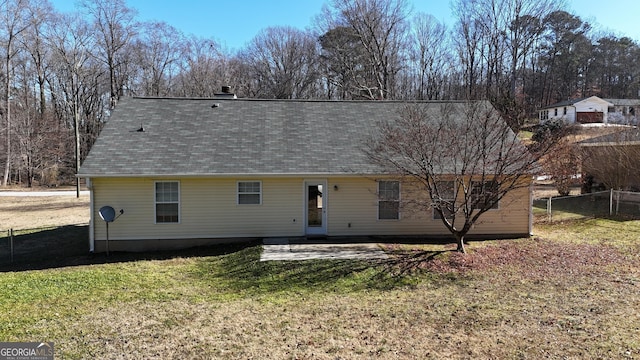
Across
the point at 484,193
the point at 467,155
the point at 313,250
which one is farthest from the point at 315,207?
the point at 484,193

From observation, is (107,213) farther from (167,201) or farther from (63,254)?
(63,254)

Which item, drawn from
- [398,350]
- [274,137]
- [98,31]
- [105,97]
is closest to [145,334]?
[398,350]

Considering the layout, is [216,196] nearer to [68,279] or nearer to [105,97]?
[68,279]

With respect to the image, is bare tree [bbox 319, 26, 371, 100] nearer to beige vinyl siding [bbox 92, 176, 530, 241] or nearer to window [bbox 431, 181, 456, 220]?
beige vinyl siding [bbox 92, 176, 530, 241]

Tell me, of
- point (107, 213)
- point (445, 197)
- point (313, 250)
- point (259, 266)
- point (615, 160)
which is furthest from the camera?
point (615, 160)

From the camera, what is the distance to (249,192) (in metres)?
12.8

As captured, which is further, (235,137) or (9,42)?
(9,42)

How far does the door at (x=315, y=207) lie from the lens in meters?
13.0

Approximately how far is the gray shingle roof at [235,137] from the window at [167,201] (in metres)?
0.59

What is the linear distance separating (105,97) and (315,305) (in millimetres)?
43423

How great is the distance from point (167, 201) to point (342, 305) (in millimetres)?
7382

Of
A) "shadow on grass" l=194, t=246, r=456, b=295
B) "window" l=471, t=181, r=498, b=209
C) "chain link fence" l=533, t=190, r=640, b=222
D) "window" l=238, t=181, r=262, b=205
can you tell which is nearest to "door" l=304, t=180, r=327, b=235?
"window" l=238, t=181, r=262, b=205

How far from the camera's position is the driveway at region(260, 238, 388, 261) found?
1055 centimetres

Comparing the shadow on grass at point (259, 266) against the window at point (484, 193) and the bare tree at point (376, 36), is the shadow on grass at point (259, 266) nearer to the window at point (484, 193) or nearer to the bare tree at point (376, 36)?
the window at point (484, 193)
